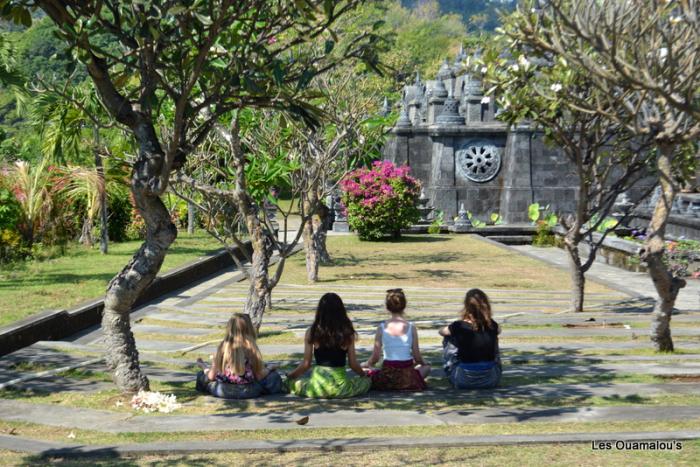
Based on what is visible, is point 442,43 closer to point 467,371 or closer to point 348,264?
point 348,264

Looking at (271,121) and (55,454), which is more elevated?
(271,121)

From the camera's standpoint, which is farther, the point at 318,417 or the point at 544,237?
the point at 544,237

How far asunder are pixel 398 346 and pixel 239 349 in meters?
1.42

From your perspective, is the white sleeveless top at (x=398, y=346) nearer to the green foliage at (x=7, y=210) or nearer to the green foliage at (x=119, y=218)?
the green foliage at (x=7, y=210)

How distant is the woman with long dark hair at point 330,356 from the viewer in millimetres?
8594

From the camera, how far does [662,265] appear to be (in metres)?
10.5

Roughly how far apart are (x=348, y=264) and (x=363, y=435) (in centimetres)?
1569

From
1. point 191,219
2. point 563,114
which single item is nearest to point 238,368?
point 563,114

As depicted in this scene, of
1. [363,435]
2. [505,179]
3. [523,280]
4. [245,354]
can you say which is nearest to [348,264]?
[523,280]

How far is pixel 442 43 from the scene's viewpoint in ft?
350

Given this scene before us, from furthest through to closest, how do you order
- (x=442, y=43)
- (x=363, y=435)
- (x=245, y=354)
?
(x=442, y=43) < (x=245, y=354) < (x=363, y=435)

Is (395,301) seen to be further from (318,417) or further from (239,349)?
(318,417)

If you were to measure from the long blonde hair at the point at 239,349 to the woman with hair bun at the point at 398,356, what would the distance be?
113cm

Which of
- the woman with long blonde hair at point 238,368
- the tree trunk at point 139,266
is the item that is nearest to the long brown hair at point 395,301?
the woman with long blonde hair at point 238,368
